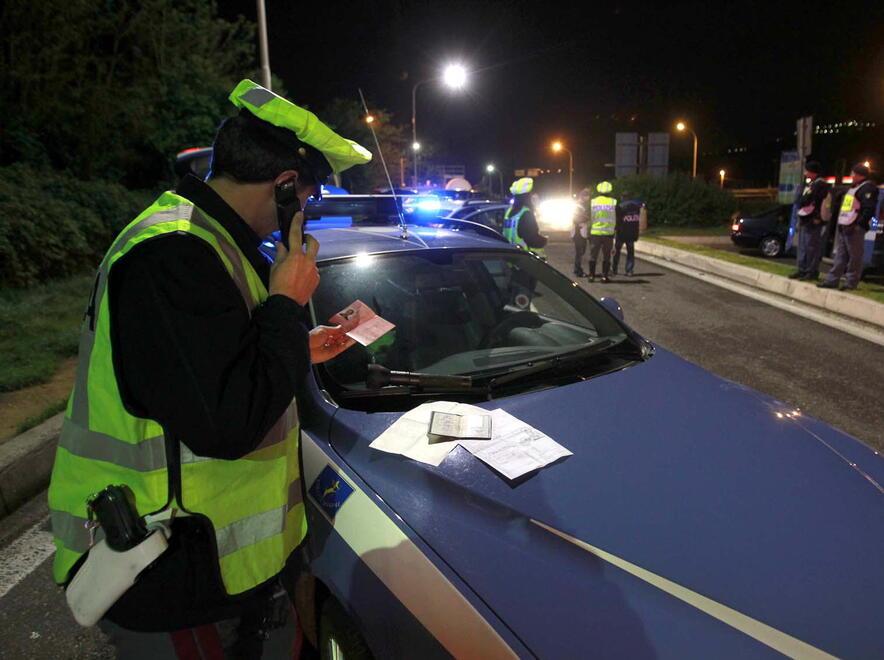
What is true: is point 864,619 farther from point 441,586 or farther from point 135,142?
point 135,142

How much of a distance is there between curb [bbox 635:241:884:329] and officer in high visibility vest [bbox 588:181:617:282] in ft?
7.40

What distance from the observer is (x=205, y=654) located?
1.41 m

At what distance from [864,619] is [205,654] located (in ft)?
4.78

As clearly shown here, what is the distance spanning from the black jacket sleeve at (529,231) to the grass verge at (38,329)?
529 centimetres

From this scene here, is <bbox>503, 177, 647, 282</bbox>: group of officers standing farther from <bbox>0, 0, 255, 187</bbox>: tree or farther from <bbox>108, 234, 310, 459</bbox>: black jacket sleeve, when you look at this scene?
<bbox>0, 0, 255, 187</bbox>: tree

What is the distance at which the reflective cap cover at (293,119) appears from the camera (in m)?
1.33

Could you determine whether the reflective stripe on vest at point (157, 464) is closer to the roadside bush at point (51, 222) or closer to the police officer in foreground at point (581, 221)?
the roadside bush at point (51, 222)

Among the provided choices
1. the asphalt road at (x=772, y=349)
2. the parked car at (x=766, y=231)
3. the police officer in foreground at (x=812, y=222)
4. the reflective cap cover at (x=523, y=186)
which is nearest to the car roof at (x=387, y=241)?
the asphalt road at (x=772, y=349)

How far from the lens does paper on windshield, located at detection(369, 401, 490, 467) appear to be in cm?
178

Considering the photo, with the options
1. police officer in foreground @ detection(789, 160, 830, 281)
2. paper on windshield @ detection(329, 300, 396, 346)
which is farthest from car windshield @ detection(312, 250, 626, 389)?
police officer in foreground @ detection(789, 160, 830, 281)

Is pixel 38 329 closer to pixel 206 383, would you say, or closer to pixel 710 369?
pixel 206 383

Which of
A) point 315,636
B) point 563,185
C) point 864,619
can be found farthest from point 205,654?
point 563,185

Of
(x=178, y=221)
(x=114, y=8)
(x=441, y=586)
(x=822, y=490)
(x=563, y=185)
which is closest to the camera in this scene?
(x=178, y=221)

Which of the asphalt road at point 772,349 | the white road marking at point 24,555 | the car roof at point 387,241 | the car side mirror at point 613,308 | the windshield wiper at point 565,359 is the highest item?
the car roof at point 387,241
